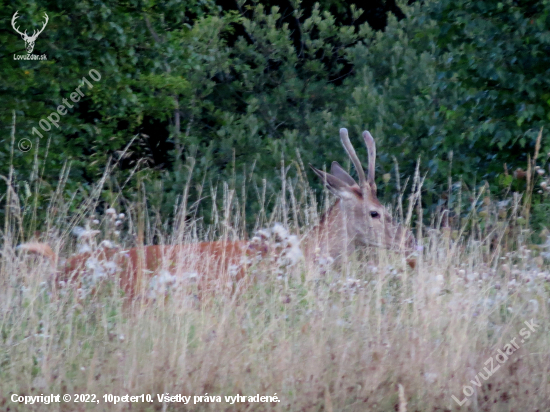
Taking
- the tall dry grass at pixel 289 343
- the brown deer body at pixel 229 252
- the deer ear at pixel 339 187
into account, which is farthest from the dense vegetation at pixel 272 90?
the tall dry grass at pixel 289 343

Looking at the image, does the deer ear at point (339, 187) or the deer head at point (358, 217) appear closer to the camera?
the deer head at point (358, 217)

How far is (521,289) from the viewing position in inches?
194

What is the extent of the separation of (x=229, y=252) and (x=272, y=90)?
7.69m

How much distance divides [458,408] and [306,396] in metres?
0.71

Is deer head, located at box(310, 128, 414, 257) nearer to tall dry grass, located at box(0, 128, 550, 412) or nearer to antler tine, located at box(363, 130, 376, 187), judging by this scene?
antler tine, located at box(363, 130, 376, 187)

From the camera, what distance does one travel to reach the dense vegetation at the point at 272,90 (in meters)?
7.36

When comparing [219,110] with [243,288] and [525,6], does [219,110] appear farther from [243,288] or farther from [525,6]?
[243,288]

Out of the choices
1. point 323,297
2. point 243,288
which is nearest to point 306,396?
point 323,297

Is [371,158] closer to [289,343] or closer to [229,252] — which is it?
[229,252]

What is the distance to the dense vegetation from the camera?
7.36m

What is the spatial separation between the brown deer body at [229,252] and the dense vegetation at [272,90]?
2.98 ft

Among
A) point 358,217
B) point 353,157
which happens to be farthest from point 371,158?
point 358,217

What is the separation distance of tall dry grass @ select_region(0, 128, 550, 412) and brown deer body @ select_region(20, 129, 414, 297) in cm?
18

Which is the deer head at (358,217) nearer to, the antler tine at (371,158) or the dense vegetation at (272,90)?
the antler tine at (371,158)
